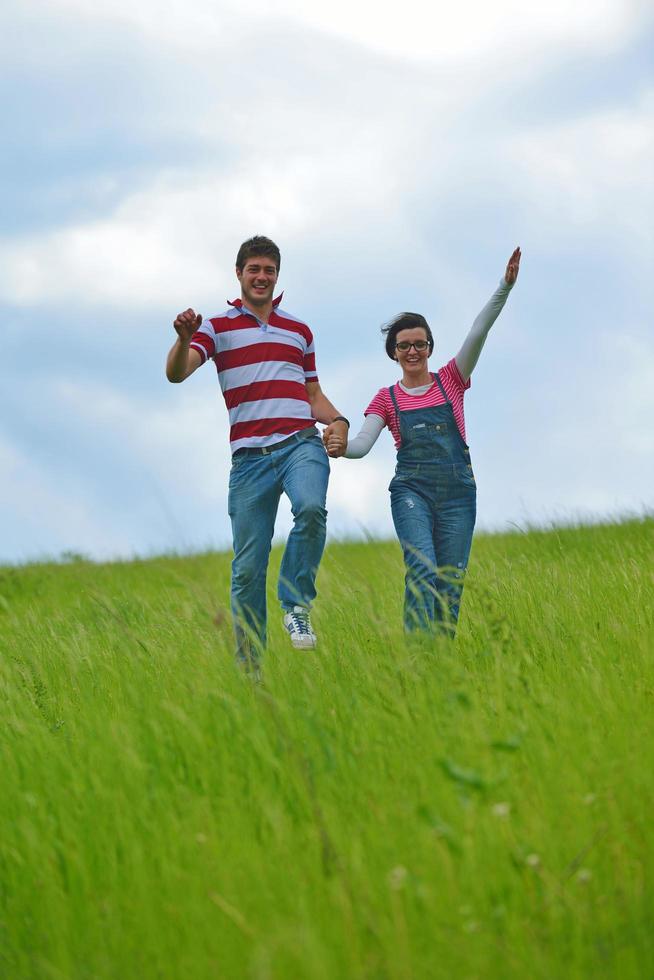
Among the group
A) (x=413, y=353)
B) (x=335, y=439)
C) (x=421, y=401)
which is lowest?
(x=335, y=439)

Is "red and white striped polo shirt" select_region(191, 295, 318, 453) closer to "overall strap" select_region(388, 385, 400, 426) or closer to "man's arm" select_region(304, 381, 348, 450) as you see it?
"man's arm" select_region(304, 381, 348, 450)

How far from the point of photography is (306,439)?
20.4 ft

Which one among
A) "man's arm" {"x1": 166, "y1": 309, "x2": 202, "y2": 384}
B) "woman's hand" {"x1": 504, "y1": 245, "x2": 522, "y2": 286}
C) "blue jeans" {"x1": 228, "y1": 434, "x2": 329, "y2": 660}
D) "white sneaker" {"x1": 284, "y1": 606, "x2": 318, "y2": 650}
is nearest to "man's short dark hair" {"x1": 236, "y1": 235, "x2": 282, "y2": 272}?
"man's arm" {"x1": 166, "y1": 309, "x2": 202, "y2": 384}

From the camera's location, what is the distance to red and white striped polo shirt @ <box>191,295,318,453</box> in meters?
6.26

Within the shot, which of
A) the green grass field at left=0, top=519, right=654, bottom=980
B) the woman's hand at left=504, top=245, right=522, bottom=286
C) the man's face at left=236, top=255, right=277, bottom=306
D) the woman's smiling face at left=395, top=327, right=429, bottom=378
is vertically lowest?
the green grass field at left=0, top=519, right=654, bottom=980

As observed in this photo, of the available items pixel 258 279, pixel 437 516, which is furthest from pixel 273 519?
pixel 258 279

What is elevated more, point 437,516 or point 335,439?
point 335,439

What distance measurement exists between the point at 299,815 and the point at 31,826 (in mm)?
950

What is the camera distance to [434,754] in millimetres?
3521

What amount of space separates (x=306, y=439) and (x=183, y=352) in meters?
0.92

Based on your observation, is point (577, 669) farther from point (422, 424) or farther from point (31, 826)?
point (31, 826)

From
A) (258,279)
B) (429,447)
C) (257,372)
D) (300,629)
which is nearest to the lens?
(300,629)

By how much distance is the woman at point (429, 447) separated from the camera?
19.8 ft

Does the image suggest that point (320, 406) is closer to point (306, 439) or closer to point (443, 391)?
point (306, 439)
